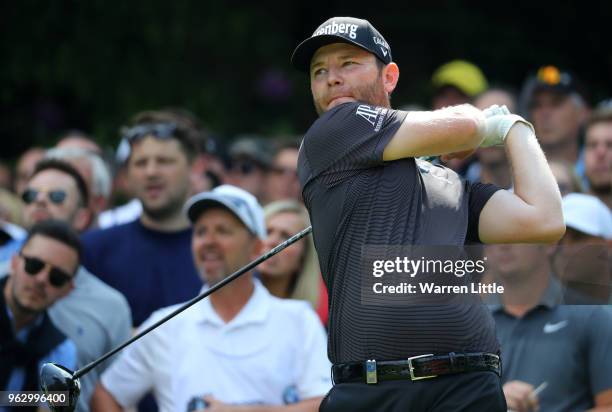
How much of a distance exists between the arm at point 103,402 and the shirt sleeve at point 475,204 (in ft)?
8.37

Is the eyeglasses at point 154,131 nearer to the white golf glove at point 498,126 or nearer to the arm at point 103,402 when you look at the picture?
the arm at point 103,402

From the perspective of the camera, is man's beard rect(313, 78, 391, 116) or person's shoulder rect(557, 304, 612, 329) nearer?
man's beard rect(313, 78, 391, 116)

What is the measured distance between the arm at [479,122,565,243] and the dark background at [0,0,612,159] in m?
6.97

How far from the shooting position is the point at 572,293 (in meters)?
5.64

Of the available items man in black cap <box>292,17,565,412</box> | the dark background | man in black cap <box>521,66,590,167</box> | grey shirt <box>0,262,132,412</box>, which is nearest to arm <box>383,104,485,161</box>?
man in black cap <box>292,17,565,412</box>

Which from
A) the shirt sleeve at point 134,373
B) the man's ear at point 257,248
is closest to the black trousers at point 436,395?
the shirt sleeve at point 134,373

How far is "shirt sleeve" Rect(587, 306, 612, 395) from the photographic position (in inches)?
223

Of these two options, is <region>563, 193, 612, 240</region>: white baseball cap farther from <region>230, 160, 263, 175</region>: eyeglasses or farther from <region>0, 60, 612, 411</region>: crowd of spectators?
<region>230, 160, 263, 175</region>: eyeglasses

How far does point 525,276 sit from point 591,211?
0.93m

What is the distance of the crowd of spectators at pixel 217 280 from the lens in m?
5.82

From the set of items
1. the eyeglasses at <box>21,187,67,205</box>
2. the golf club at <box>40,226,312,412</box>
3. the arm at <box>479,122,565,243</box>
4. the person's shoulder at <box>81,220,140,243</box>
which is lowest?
the golf club at <box>40,226,312,412</box>

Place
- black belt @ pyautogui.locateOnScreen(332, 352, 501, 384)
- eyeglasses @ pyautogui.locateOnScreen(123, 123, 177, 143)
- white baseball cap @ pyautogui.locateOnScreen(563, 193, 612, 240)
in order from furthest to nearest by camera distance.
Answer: eyeglasses @ pyautogui.locateOnScreen(123, 123, 177, 143)
white baseball cap @ pyautogui.locateOnScreen(563, 193, 612, 240)
black belt @ pyautogui.locateOnScreen(332, 352, 501, 384)

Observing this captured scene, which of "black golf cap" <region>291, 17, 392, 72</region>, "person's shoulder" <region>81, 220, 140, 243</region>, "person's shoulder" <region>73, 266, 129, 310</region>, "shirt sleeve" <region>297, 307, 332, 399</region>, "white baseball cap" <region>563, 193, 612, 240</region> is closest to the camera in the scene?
"black golf cap" <region>291, 17, 392, 72</region>

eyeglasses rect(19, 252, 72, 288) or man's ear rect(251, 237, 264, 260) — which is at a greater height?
man's ear rect(251, 237, 264, 260)
